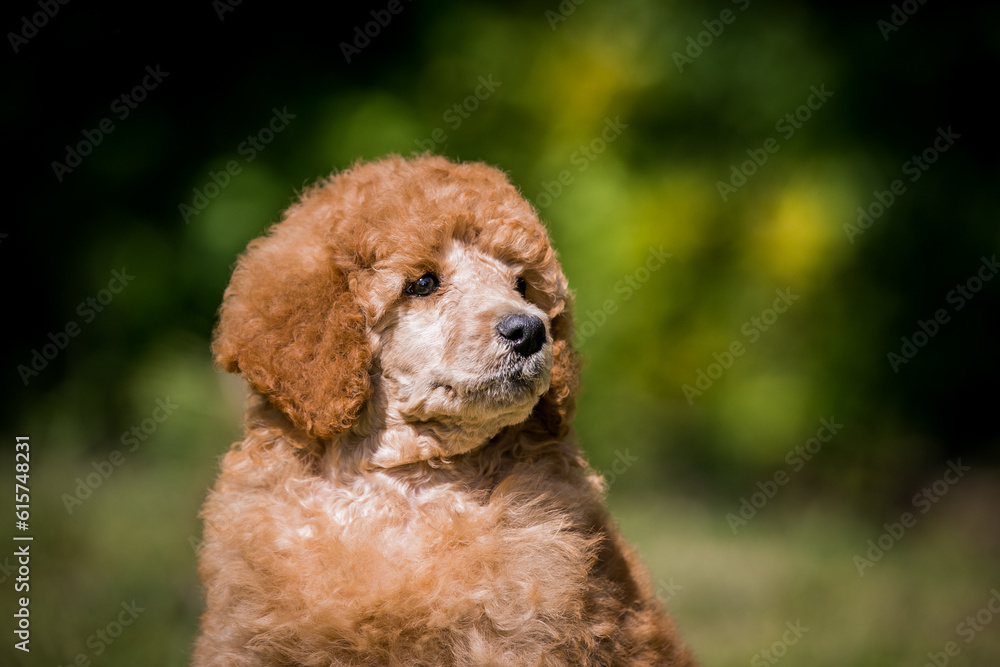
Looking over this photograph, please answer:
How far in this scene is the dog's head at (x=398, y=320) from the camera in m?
3.07

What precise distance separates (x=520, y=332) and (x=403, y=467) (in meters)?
0.69

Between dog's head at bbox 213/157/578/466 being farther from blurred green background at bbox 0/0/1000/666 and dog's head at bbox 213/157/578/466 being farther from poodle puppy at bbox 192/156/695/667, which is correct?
blurred green background at bbox 0/0/1000/666

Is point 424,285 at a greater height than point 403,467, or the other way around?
point 424,285

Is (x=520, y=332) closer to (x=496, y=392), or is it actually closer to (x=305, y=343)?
(x=496, y=392)

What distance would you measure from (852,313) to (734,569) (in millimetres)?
2568

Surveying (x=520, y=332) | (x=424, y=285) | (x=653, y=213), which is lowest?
(x=424, y=285)

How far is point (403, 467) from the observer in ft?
10.6

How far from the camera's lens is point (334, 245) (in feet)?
10.5

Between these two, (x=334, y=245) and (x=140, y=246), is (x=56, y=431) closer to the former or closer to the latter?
(x=140, y=246)

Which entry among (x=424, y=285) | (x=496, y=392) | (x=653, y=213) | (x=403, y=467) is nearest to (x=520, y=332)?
(x=496, y=392)

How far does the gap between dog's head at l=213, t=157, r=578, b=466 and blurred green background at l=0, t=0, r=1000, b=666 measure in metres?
3.92

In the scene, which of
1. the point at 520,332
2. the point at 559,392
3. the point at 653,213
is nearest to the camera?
the point at 520,332

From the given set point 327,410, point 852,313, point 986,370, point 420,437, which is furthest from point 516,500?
point 986,370

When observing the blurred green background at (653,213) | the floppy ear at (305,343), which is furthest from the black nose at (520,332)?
the blurred green background at (653,213)
